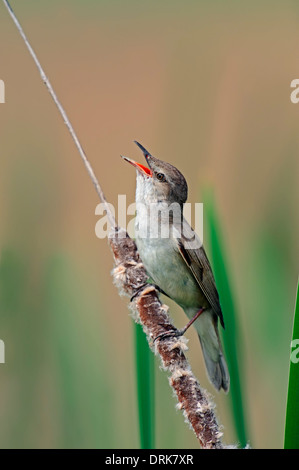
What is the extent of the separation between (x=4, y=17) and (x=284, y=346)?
2862mm

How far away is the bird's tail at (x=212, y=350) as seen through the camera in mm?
1741

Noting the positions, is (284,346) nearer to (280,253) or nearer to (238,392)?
(280,253)

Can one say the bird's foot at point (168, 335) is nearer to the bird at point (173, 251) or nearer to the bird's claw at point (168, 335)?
the bird's claw at point (168, 335)

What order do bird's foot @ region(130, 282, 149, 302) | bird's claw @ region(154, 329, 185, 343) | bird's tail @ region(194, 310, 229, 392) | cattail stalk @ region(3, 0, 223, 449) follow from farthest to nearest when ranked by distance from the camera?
bird's tail @ region(194, 310, 229, 392) → bird's foot @ region(130, 282, 149, 302) → bird's claw @ region(154, 329, 185, 343) → cattail stalk @ region(3, 0, 223, 449)

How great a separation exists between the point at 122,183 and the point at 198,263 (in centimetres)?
116

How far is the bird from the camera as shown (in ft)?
5.77

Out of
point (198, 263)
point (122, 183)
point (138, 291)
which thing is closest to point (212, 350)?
point (198, 263)

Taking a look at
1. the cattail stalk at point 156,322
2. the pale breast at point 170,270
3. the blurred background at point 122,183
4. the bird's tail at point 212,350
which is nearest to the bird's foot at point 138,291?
the cattail stalk at point 156,322

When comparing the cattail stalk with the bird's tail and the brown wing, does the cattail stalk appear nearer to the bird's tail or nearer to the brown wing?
the brown wing

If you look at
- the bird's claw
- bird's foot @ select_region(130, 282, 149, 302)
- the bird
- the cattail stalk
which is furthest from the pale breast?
the bird's claw

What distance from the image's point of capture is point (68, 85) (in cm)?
349

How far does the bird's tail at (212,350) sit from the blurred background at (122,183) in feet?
0.22

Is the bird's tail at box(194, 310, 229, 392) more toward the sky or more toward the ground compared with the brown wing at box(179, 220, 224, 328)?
more toward the ground

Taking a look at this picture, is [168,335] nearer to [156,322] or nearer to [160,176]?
[156,322]
